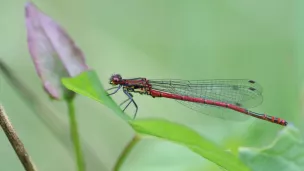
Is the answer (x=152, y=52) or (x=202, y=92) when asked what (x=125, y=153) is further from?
(x=152, y=52)

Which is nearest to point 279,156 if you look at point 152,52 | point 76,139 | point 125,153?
point 125,153

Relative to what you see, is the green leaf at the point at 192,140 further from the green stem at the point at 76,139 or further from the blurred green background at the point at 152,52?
the blurred green background at the point at 152,52

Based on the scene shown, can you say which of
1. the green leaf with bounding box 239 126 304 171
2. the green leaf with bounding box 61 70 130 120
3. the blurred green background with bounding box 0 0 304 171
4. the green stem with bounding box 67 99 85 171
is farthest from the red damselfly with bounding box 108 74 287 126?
the green leaf with bounding box 239 126 304 171

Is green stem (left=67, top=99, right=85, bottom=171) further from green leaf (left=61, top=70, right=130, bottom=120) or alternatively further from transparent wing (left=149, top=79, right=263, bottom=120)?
transparent wing (left=149, top=79, right=263, bottom=120)

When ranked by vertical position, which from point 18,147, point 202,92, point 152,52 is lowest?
point 18,147

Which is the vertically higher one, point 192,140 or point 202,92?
point 202,92

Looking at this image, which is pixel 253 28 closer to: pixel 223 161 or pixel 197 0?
pixel 197 0

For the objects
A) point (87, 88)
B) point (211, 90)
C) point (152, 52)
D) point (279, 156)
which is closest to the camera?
point (279, 156)
